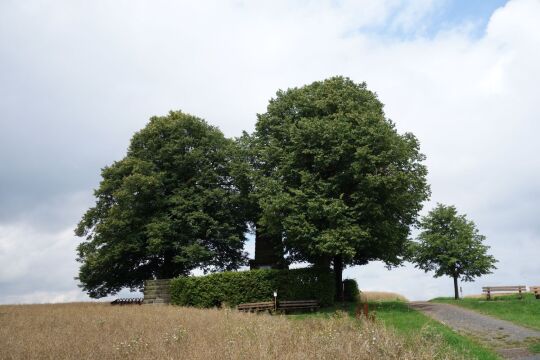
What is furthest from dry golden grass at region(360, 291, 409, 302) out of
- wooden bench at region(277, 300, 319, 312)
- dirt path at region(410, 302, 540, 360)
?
dirt path at region(410, 302, 540, 360)

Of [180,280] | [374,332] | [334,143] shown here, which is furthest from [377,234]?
[374,332]

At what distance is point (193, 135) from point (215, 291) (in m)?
16.7

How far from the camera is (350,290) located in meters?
39.1

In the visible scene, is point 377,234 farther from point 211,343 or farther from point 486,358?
point 211,343

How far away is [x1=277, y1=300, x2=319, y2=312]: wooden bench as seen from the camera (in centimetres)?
2950

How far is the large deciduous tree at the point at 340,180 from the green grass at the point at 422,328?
12.6ft

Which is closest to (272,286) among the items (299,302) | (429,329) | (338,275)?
(299,302)

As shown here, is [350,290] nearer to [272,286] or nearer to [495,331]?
[272,286]

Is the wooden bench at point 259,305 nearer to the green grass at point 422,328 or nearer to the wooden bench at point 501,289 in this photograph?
the green grass at point 422,328

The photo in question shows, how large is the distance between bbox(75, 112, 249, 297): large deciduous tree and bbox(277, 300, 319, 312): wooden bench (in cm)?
1057

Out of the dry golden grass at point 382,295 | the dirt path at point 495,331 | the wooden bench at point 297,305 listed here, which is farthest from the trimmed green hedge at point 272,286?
the dry golden grass at point 382,295

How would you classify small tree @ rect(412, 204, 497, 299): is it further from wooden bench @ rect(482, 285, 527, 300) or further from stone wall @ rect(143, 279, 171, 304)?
stone wall @ rect(143, 279, 171, 304)

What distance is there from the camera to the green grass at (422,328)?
14.8 m

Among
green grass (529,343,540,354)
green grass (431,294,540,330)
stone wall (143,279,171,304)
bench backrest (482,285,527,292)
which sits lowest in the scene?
green grass (529,343,540,354)
